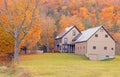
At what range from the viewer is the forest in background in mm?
68731

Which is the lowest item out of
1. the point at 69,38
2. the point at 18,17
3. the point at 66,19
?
the point at 69,38

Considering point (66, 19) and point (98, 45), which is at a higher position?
point (66, 19)

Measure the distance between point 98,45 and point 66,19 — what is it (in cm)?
3575

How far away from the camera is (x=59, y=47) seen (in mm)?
91188

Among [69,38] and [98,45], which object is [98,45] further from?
[69,38]

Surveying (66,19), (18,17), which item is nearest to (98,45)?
(18,17)

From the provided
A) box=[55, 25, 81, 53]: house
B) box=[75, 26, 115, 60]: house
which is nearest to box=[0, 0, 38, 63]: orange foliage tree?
box=[75, 26, 115, 60]: house

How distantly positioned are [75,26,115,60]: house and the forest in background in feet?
34.6

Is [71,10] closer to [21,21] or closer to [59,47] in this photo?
[59,47]

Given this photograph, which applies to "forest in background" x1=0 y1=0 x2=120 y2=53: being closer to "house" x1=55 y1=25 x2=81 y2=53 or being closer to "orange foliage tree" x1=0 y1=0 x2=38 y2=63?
"orange foliage tree" x1=0 y1=0 x2=38 y2=63

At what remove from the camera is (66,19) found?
106688mm

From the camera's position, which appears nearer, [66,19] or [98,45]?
[98,45]

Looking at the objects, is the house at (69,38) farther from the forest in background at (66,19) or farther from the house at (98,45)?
the house at (98,45)

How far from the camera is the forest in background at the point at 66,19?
6873cm
